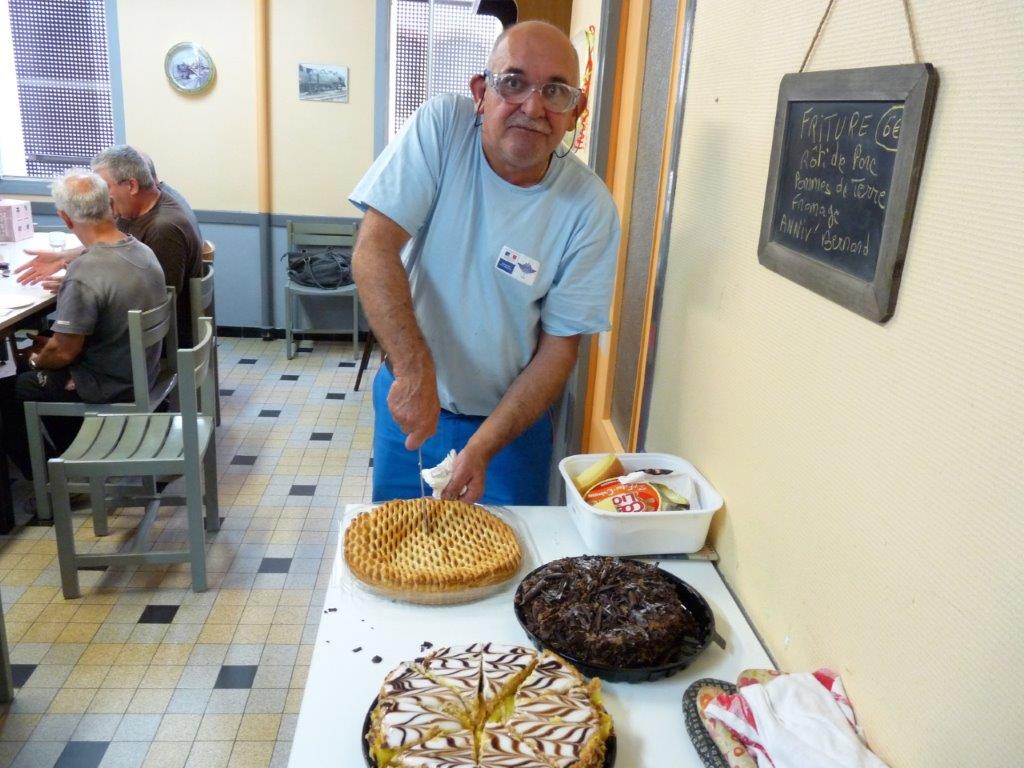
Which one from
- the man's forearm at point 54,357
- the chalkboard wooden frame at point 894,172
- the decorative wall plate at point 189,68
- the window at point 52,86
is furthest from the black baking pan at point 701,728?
the window at point 52,86

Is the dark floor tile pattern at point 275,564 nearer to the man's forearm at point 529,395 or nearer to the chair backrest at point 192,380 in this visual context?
the chair backrest at point 192,380

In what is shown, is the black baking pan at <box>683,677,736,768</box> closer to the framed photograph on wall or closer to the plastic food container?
the plastic food container

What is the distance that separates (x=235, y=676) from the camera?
217cm

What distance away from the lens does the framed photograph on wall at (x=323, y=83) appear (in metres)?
5.19

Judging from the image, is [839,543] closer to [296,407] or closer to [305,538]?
[305,538]

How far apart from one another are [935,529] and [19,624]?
2528mm

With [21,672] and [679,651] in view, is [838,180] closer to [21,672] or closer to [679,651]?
[679,651]

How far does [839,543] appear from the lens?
0.97 meters

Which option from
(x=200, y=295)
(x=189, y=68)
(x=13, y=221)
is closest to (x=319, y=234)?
(x=189, y=68)

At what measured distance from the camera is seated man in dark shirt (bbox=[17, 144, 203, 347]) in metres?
3.23

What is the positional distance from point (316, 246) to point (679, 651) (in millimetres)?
4870

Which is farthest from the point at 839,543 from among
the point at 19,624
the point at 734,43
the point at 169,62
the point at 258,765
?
the point at 169,62

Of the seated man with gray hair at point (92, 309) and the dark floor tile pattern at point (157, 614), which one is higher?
the seated man with gray hair at point (92, 309)

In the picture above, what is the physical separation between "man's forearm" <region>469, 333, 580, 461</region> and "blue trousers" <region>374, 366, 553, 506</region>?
0.47 ft
